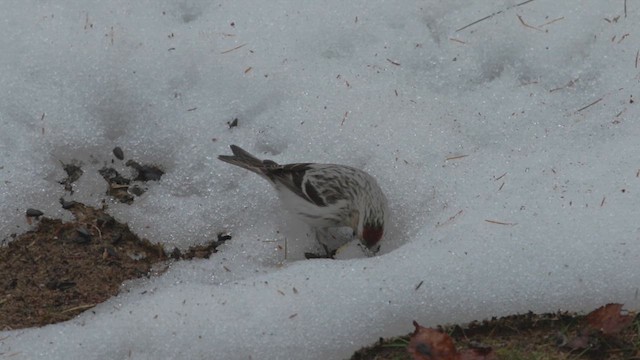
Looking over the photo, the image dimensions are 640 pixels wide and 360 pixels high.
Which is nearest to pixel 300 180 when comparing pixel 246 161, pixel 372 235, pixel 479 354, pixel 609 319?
pixel 246 161

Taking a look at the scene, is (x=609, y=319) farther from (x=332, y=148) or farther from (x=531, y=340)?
(x=332, y=148)

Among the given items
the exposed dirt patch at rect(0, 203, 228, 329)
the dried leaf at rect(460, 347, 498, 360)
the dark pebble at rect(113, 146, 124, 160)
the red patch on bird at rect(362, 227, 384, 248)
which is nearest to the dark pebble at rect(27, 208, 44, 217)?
the exposed dirt patch at rect(0, 203, 228, 329)

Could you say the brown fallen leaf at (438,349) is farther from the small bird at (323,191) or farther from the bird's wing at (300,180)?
the bird's wing at (300,180)

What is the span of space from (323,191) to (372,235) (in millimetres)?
438

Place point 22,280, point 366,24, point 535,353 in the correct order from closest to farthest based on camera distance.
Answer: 1. point 535,353
2. point 22,280
3. point 366,24

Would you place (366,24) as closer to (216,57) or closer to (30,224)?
(216,57)

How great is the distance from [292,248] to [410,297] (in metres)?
0.95

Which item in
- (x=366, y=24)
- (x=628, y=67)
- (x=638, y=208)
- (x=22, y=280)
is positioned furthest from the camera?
(x=366, y=24)

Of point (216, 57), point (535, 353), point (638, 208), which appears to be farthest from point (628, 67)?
point (216, 57)

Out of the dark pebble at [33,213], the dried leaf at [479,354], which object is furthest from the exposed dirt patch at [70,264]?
the dried leaf at [479,354]

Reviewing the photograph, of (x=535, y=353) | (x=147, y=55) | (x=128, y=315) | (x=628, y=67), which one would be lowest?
(x=535, y=353)

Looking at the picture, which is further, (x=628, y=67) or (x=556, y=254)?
(x=628, y=67)

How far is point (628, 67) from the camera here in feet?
18.0

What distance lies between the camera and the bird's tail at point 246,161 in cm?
505
